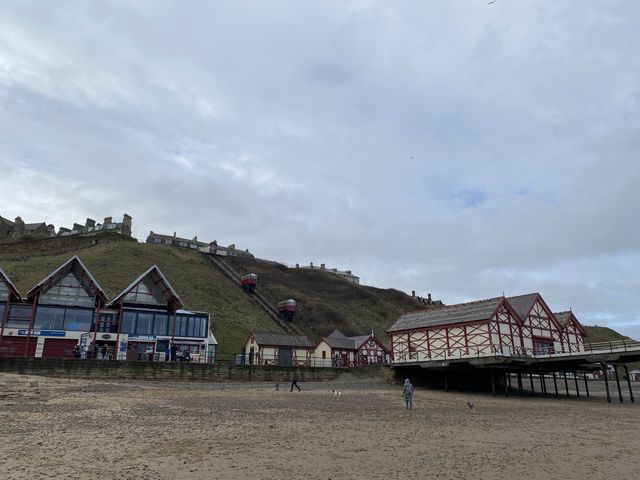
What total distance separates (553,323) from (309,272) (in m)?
77.1

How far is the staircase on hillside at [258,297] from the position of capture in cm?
6739

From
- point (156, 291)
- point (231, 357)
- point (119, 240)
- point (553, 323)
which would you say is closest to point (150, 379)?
point (156, 291)

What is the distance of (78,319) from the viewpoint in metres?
37.1

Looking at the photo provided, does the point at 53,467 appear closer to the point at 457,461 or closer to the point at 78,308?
the point at 457,461

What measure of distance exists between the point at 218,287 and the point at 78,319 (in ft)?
114

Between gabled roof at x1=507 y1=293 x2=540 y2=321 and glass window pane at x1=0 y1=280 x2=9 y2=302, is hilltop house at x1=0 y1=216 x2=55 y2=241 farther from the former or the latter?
gabled roof at x1=507 y1=293 x2=540 y2=321

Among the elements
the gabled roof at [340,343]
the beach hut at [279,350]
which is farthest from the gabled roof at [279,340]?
the gabled roof at [340,343]

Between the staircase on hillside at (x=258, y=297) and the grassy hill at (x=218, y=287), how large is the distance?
1.77m

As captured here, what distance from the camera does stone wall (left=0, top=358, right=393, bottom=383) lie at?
2875cm

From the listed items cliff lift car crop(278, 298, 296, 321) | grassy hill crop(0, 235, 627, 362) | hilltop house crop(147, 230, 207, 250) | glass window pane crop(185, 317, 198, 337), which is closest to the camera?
glass window pane crop(185, 317, 198, 337)

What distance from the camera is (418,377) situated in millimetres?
41562

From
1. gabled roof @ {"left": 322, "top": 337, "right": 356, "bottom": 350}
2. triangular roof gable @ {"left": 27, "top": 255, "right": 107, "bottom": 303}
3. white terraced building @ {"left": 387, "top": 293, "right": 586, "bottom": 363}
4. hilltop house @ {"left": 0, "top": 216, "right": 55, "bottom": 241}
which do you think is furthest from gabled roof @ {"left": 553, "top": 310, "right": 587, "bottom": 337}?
hilltop house @ {"left": 0, "top": 216, "right": 55, "bottom": 241}

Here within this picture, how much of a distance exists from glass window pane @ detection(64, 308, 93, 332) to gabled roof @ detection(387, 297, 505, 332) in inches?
1029

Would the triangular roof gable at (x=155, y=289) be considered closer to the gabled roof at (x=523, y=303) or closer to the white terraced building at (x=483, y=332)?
the white terraced building at (x=483, y=332)
